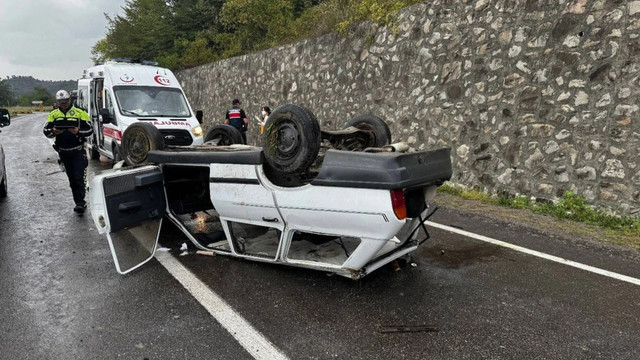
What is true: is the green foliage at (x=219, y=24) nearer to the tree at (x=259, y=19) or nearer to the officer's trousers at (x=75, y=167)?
the tree at (x=259, y=19)

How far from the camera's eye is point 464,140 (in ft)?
25.8

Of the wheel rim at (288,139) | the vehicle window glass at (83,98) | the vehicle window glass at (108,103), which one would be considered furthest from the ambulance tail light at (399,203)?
the vehicle window glass at (83,98)

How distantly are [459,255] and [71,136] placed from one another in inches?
232

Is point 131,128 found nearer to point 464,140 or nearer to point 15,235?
point 15,235

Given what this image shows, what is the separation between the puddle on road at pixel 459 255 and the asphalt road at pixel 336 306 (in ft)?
0.04

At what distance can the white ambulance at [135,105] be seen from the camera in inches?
384

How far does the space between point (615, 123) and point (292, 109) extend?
15.6 ft

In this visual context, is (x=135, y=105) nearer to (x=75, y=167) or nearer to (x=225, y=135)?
(x=75, y=167)

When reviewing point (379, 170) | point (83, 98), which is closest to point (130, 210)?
point (379, 170)

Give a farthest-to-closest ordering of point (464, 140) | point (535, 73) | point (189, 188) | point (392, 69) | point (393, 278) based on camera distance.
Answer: point (392, 69) → point (464, 140) → point (535, 73) → point (189, 188) → point (393, 278)

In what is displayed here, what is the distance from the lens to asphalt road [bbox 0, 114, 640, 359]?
286 centimetres

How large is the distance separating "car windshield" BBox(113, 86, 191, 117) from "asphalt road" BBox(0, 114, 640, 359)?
5.52 m

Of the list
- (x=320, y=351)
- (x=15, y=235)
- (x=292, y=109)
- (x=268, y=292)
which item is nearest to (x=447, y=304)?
(x=320, y=351)

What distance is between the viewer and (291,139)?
3.73 metres
